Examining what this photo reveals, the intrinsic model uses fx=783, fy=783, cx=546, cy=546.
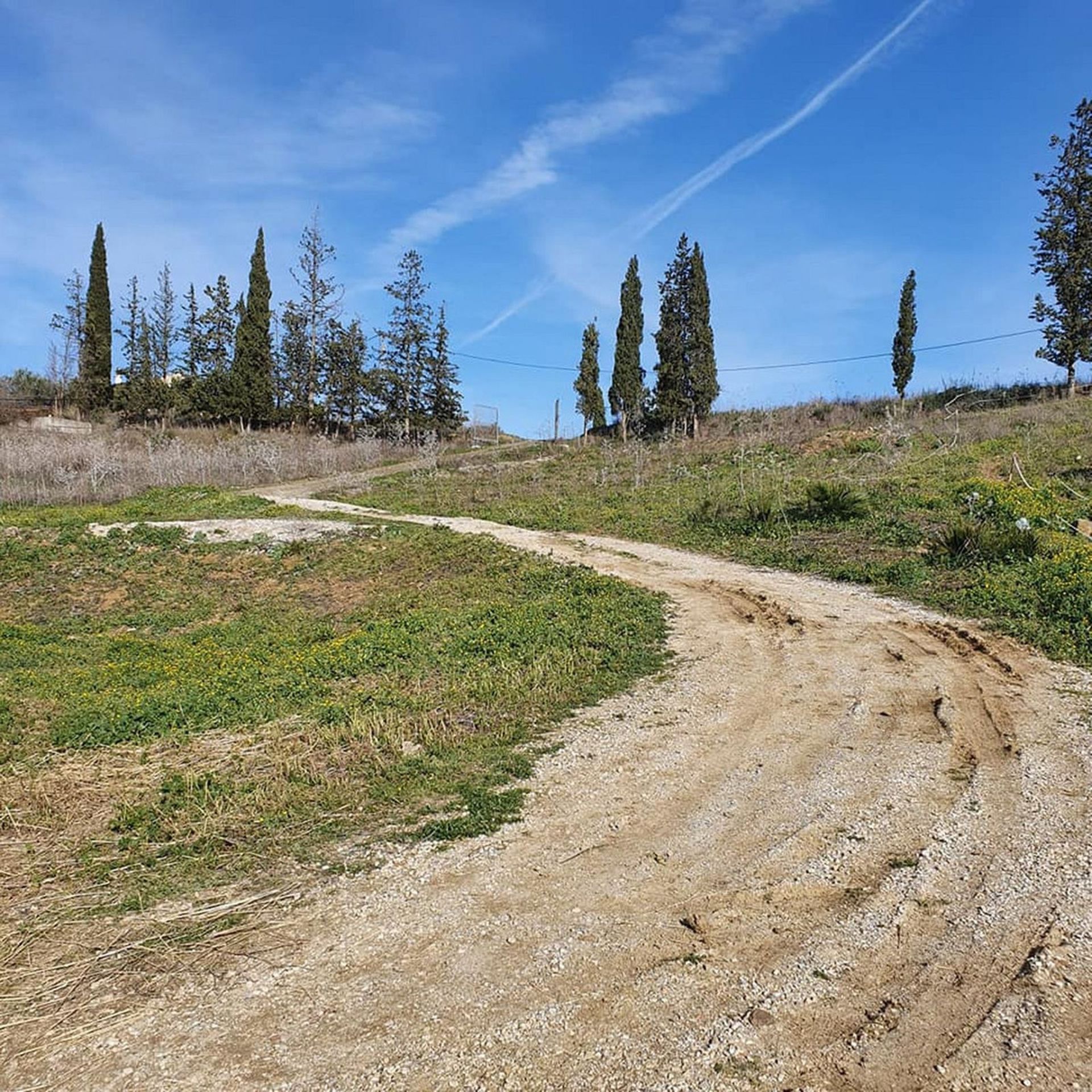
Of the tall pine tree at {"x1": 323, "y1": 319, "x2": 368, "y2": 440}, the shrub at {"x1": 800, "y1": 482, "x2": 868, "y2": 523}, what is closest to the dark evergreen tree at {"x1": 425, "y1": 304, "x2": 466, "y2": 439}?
the tall pine tree at {"x1": 323, "y1": 319, "x2": 368, "y2": 440}

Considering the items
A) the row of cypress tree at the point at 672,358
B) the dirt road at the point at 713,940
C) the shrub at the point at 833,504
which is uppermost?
the row of cypress tree at the point at 672,358

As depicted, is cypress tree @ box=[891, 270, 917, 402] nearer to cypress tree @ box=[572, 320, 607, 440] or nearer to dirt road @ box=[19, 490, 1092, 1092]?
cypress tree @ box=[572, 320, 607, 440]

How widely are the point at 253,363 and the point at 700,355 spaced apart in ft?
71.5

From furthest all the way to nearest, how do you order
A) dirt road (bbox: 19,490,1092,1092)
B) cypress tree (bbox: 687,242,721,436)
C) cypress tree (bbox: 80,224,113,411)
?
cypress tree (bbox: 80,224,113,411) → cypress tree (bbox: 687,242,721,436) → dirt road (bbox: 19,490,1092,1092)

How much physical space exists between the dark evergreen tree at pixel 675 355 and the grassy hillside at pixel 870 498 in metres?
2.17

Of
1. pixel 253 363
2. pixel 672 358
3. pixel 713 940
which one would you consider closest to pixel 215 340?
pixel 253 363

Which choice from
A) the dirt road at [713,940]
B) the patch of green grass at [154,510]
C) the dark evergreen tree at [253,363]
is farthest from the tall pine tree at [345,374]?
the dirt road at [713,940]

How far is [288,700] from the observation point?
6.54 metres

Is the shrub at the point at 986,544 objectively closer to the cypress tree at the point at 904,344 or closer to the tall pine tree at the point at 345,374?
the cypress tree at the point at 904,344

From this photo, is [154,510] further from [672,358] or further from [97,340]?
[97,340]

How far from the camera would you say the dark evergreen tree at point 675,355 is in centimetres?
3434

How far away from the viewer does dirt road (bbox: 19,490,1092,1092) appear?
2.36m

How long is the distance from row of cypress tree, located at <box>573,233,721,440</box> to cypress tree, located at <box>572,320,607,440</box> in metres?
1.42

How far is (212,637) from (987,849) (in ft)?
29.1
